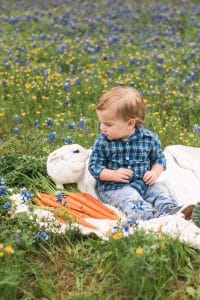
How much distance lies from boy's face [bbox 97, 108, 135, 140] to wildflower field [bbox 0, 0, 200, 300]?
0.67 m

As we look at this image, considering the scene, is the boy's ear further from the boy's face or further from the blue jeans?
the blue jeans

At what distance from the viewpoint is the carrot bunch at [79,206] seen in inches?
181

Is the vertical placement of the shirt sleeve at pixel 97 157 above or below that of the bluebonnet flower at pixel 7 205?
above

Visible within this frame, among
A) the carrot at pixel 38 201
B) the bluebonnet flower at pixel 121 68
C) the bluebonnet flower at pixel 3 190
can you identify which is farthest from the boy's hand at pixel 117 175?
the bluebonnet flower at pixel 121 68

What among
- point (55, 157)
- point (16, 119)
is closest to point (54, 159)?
point (55, 157)

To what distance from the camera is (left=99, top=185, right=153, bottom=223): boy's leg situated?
4.63 metres

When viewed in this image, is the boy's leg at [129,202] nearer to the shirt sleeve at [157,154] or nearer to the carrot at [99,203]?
the carrot at [99,203]

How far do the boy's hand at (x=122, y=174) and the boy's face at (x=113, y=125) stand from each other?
0.86ft

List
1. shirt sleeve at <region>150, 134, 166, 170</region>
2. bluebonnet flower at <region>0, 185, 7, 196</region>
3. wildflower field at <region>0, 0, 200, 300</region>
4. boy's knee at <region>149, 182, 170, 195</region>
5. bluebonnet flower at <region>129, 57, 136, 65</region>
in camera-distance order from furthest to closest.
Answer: bluebonnet flower at <region>129, 57, 136, 65</region> → shirt sleeve at <region>150, 134, 166, 170</region> → boy's knee at <region>149, 182, 170, 195</region> → bluebonnet flower at <region>0, 185, 7, 196</region> → wildflower field at <region>0, 0, 200, 300</region>

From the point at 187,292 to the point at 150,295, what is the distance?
27cm

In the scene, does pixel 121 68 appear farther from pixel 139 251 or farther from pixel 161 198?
pixel 139 251

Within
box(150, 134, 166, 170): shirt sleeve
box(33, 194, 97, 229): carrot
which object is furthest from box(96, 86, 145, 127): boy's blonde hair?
box(33, 194, 97, 229): carrot

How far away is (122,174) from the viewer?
4.91 meters

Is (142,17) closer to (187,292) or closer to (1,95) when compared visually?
(1,95)
